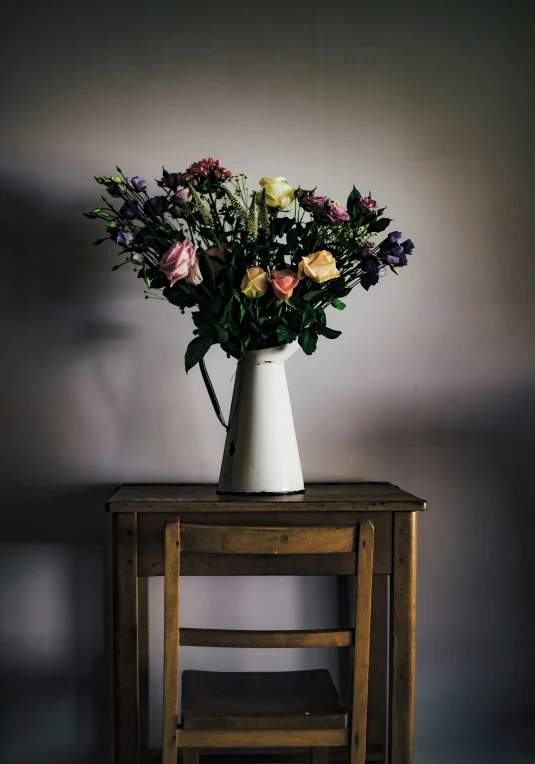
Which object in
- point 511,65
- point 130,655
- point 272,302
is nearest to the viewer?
point 130,655

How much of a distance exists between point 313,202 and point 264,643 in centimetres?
95

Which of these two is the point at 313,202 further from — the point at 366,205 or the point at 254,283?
the point at 254,283

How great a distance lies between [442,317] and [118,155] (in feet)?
3.30

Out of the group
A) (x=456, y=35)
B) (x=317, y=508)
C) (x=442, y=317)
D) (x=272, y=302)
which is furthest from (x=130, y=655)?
(x=456, y=35)

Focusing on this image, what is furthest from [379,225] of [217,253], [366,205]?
[217,253]

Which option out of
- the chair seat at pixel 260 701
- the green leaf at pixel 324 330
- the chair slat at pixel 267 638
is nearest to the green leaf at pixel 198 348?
the green leaf at pixel 324 330

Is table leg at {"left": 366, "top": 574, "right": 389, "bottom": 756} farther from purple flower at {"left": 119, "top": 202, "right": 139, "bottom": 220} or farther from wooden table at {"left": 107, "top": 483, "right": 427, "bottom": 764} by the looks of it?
purple flower at {"left": 119, "top": 202, "right": 139, "bottom": 220}

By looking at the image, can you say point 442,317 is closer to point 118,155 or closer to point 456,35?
point 456,35

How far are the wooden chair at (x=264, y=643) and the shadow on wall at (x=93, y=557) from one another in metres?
0.64

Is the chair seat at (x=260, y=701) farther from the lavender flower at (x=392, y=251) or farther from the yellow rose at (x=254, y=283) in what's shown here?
the lavender flower at (x=392, y=251)

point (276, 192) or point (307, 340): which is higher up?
point (276, 192)

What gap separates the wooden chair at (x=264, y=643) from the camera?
140 cm

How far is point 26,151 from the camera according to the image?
2059 millimetres

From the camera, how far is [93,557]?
2043 millimetres
